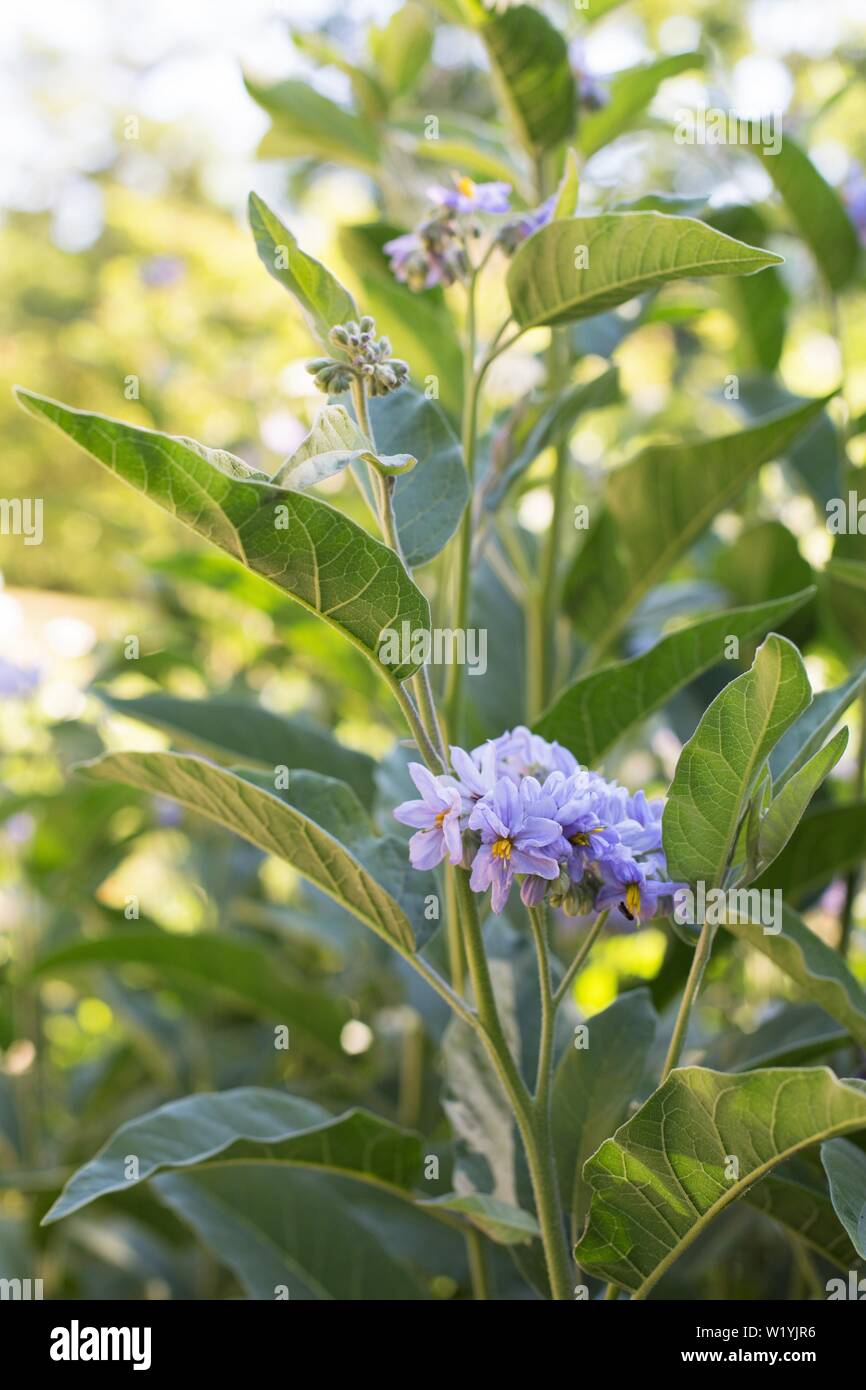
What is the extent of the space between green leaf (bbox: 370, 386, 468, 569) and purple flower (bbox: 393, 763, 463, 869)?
126mm

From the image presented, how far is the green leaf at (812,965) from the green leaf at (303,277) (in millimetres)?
327

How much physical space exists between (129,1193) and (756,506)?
0.92m

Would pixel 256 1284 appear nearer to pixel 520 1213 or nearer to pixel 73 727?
pixel 520 1213

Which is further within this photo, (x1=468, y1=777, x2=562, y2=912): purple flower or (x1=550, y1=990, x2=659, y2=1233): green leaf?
(x1=550, y1=990, x2=659, y2=1233): green leaf

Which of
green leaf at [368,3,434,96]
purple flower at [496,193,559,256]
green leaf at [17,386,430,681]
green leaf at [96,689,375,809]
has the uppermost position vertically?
green leaf at [368,3,434,96]

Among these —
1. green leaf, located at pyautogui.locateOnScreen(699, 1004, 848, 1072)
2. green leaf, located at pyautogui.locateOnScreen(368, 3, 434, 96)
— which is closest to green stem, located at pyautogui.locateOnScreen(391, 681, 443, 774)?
green leaf, located at pyautogui.locateOnScreen(699, 1004, 848, 1072)

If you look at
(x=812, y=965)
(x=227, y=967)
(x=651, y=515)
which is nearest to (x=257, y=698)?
(x=227, y=967)

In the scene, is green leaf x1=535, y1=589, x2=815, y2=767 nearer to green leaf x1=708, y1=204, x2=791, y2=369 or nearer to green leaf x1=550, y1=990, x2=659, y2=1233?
green leaf x1=550, y1=990, x2=659, y2=1233

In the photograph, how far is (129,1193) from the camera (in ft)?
4.13

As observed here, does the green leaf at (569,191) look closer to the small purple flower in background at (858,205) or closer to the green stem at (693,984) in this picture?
the green stem at (693,984)

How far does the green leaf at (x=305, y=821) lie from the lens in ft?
1.81

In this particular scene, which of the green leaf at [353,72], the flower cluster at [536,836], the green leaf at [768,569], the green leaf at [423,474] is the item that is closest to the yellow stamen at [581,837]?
the flower cluster at [536,836]

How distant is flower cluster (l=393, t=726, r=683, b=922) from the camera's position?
49 centimetres

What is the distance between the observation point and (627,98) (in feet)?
3.28
